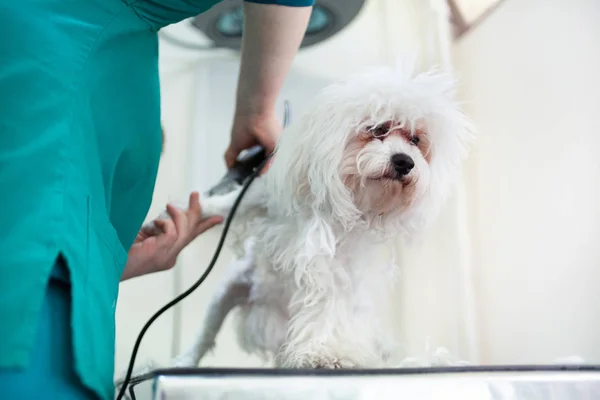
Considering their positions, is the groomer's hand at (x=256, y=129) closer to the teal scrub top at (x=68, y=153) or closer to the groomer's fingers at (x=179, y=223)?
the groomer's fingers at (x=179, y=223)

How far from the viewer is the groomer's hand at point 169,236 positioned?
2.96 ft

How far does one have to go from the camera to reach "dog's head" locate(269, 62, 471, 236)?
67 cm

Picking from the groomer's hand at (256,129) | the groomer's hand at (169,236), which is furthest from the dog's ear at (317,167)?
the groomer's hand at (169,236)

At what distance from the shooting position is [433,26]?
1.21m

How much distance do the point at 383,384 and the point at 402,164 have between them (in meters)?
0.32

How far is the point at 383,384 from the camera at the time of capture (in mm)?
414

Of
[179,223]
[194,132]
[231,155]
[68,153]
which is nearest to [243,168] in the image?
[231,155]

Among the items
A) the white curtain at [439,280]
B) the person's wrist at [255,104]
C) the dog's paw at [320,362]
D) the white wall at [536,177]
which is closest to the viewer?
the dog's paw at [320,362]

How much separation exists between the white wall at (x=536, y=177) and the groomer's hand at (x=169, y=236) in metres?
0.58

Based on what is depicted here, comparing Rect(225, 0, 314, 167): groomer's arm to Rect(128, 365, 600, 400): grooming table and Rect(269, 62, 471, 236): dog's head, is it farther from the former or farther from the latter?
Rect(128, 365, 600, 400): grooming table

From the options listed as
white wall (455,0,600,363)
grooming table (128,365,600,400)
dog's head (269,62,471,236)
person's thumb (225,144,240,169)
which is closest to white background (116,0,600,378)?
white wall (455,0,600,363)

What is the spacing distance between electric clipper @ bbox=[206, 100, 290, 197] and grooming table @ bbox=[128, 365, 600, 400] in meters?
0.47

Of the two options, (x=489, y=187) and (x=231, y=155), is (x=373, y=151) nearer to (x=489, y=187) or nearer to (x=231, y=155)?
(x=231, y=155)

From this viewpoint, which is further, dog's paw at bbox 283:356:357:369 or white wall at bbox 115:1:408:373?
white wall at bbox 115:1:408:373
